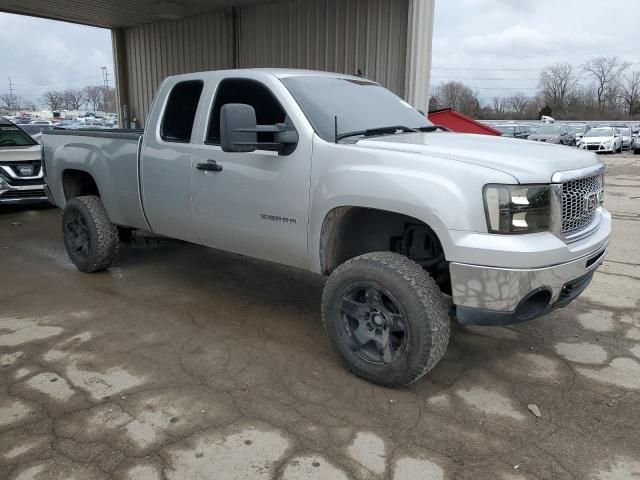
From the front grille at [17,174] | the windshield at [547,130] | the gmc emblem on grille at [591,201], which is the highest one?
the gmc emblem on grille at [591,201]

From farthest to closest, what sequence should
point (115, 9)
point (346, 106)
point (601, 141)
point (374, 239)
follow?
point (601, 141), point (115, 9), point (346, 106), point (374, 239)

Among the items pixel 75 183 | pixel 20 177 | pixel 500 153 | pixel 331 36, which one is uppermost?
pixel 331 36

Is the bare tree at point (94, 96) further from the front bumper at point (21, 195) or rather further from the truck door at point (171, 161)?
the truck door at point (171, 161)

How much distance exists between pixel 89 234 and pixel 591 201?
15.1 ft

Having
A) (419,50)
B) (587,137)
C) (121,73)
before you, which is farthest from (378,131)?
(587,137)

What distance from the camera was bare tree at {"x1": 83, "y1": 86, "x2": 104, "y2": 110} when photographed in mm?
87562

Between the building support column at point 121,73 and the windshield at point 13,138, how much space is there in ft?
11.9

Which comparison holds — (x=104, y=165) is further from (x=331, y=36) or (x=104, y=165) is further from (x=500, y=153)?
(x=331, y=36)

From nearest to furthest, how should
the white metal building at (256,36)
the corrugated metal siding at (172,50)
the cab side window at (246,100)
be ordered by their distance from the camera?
1. the cab side window at (246,100)
2. the white metal building at (256,36)
3. the corrugated metal siding at (172,50)

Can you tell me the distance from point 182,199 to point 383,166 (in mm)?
1974

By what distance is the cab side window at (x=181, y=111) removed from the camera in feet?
15.4

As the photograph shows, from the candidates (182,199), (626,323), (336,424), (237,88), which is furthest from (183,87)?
(626,323)

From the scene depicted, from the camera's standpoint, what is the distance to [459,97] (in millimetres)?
75062

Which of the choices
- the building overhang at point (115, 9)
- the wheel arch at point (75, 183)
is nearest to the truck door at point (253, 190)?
the wheel arch at point (75, 183)
